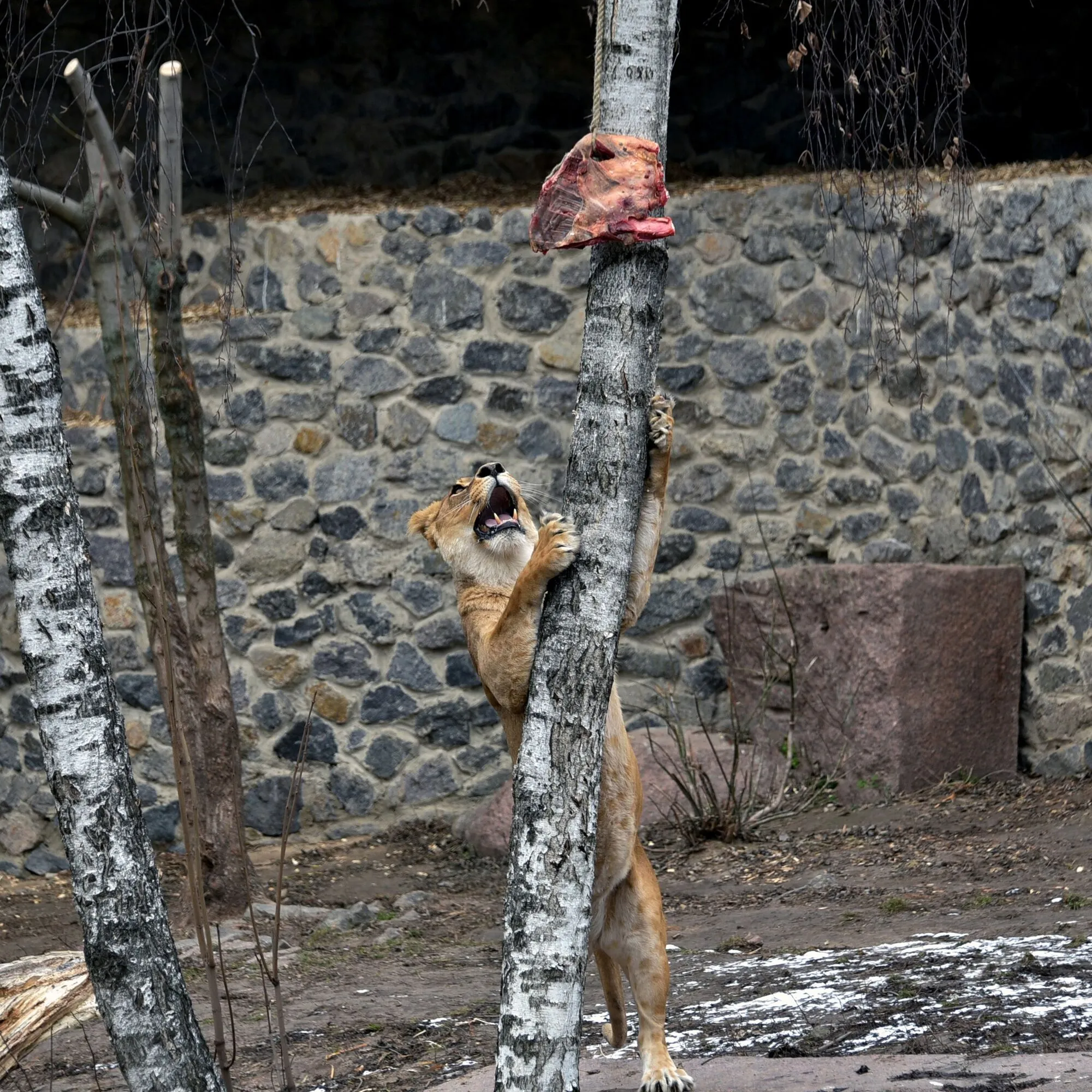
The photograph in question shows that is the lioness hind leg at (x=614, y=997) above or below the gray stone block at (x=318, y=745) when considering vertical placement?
above

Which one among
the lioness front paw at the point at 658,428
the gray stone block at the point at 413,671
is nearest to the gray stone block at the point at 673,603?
the gray stone block at the point at 413,671

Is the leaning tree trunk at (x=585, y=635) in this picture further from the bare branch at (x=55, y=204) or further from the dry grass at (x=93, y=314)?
the dry grass at (x=93, y=314)

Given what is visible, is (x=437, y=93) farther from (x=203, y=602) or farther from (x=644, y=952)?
(x=644, y=952)

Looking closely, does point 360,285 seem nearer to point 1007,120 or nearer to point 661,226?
point 1007,120

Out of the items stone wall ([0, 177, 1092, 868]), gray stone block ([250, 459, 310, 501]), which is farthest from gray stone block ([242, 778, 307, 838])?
gray stone block ([250, 459, 310, 501])

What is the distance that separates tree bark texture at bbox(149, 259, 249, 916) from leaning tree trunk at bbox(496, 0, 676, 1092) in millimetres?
3254

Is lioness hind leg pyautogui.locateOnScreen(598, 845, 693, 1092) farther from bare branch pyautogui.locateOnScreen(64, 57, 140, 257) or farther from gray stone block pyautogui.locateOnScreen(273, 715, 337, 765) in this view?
gray stone block pyautogui.locateOnScreen(273, 715, 337, 765)

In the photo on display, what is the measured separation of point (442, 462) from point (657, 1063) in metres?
4.15

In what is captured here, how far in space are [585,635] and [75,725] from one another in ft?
3.41

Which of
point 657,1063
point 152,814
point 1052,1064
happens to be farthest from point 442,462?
point 1052,1064

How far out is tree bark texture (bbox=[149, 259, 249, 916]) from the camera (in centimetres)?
581

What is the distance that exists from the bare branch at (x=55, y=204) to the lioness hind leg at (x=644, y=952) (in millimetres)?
2992

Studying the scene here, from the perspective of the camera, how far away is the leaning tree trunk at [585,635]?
2.73 meters

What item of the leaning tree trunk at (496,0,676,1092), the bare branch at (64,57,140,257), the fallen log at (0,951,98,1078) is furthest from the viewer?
the bare branch at (64,57,140,257)
